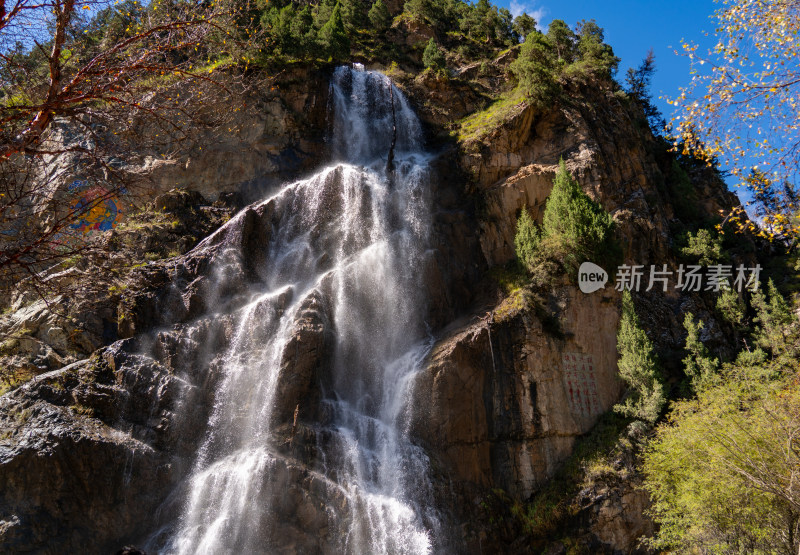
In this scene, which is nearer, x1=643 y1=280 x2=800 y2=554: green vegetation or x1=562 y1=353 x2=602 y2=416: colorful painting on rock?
x1=643 y1=280 x2=800 y2=554: green vegetation

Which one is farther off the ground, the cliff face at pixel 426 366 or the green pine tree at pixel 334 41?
the green pine tree at pixel 334 41

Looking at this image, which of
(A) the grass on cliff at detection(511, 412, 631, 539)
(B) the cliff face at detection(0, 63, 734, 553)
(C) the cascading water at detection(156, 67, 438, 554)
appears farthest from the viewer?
(A) the grass on cliff at detection(511, 412, 631, 539)

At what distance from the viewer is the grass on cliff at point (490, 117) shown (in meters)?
A: 24.9

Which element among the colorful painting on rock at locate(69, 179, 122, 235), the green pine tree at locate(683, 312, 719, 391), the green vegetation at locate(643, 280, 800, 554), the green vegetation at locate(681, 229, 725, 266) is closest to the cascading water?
the green vegetation at locate(643, 280, 800, 554)

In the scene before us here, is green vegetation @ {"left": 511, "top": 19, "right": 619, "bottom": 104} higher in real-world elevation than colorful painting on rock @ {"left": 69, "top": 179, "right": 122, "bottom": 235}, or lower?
higher

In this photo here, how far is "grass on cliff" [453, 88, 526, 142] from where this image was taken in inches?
980

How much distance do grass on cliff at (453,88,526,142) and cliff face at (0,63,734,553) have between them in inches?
19.8

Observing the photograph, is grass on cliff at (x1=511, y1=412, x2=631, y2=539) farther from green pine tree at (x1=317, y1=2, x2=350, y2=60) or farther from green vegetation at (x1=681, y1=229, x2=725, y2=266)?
green pine tree at (x1=317, y1=2, x2=350, y2=60)

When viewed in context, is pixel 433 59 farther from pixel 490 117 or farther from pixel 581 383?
pixel 581 383

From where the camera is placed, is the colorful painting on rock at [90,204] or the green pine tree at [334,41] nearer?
the colorful painting on rock at [90,204]

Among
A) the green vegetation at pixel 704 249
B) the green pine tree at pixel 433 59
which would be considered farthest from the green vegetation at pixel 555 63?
the green vegetation at pixel 704 249

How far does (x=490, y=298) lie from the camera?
20.5 metres

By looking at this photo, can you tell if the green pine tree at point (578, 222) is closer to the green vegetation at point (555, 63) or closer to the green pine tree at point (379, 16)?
the green vegetation at point (555, 63)

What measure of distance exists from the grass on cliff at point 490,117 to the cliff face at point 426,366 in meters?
0.50
